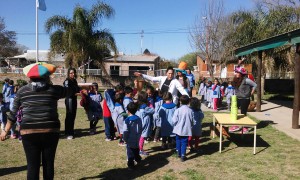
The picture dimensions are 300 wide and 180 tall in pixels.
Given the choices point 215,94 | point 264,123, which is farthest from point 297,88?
point 215,94

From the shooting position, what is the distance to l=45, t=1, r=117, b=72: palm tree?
23.9m

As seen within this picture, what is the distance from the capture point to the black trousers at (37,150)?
12.4 ft

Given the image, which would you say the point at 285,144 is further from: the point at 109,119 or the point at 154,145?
the point at 109,119

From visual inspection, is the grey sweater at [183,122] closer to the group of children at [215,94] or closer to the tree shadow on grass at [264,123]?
the tree shadow on grass at [264,123]

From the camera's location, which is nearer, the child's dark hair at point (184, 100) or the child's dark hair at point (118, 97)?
the child's dark hair at point (184, 100)

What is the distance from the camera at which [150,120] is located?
22.9 ft

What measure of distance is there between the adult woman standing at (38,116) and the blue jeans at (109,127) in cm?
398

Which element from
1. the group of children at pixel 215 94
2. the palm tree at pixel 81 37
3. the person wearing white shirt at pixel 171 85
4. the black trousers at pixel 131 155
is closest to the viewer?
the black trousers at pixel 131 155

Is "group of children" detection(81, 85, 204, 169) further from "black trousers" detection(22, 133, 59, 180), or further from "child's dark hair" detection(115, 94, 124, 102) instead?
"black trousers" detection(22, 133, 59, 180)

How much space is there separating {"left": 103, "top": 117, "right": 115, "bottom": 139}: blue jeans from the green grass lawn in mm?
241

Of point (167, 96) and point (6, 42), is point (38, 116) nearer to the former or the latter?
point (167, 96)

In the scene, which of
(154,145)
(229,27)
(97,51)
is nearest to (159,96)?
(154,145)

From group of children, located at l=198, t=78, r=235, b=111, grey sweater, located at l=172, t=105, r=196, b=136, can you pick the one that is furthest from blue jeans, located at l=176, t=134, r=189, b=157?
group of children, located at l=198, t=78, r=235, b=111

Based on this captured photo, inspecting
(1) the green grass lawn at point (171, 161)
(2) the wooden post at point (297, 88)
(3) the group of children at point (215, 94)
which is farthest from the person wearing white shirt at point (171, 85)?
(3) the group of children at point (215, 94)
